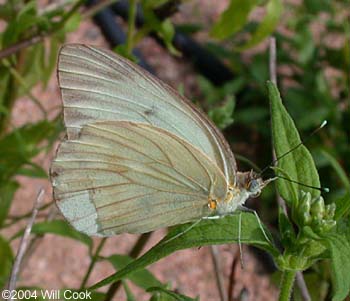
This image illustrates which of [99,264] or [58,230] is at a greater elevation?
[99,264]

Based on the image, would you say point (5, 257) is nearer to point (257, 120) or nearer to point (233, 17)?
point (233, 17)

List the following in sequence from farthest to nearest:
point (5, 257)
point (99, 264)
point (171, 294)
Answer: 1. point (99, 264)
2. point (5, 257)
3. point (171, 294)

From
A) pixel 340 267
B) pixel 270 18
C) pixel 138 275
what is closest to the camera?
pixel 340 267

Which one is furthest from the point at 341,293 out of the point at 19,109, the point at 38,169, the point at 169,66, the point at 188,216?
the point at 169,66

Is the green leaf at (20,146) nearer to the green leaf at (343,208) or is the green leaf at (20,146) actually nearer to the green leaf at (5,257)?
the green leaf at (5,257)

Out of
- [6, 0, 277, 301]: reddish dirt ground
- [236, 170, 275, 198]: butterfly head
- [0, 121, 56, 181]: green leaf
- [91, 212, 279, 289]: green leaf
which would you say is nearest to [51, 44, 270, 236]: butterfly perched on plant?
[236, 170, 275, 198]: butterfly head

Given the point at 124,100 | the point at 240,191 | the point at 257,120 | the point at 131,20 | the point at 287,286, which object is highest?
the point at 257,120

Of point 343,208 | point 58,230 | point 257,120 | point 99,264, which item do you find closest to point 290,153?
point 343,208

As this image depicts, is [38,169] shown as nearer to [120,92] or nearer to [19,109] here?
[120,92]
